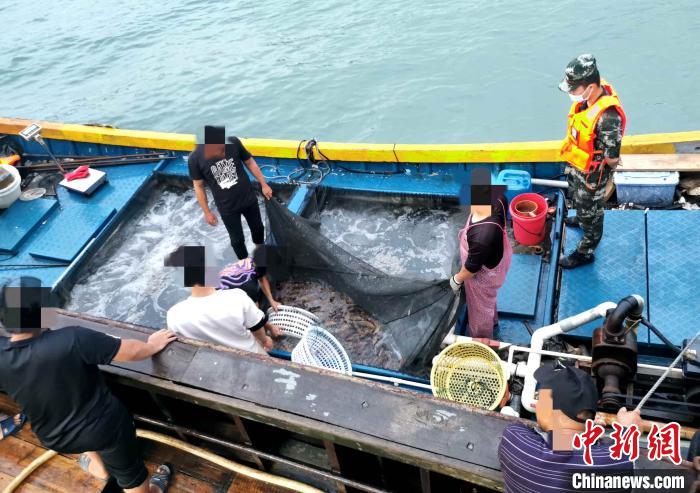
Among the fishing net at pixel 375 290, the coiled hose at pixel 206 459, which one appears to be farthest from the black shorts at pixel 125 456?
the fishing net at pixel 375 290

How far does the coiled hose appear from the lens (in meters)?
2.82

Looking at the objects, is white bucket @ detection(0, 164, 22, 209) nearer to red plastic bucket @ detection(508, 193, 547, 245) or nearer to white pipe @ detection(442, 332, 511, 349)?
white pipe @ detection(442, 332, 511, 349)

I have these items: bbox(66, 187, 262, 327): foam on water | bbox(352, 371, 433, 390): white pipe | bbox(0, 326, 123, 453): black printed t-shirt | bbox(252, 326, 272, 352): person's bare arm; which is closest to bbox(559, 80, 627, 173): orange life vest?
bbox(352, 371, 433, 390): white pipe

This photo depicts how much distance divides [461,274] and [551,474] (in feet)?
5.62

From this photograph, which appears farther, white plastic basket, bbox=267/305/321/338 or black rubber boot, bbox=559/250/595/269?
white plastic basket, bbox=267/305/321/338

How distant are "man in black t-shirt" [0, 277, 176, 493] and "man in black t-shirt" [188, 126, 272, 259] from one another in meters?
1.74

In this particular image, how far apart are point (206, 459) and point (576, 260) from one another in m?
3.32

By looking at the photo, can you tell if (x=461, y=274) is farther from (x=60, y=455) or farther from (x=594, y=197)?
(x=60, y=455)

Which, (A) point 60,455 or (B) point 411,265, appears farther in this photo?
(B) point 411,265

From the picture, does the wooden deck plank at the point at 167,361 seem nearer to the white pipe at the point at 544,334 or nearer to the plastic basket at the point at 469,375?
the plastic basket at the point at 469,375

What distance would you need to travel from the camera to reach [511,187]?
4.83 metres

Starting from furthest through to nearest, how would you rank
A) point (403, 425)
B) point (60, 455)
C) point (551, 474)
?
point (60, 455), point (403, 425), point (551, 474)

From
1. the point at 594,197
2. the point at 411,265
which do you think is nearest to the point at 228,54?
the point at 411,265

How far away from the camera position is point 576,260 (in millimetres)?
4211
